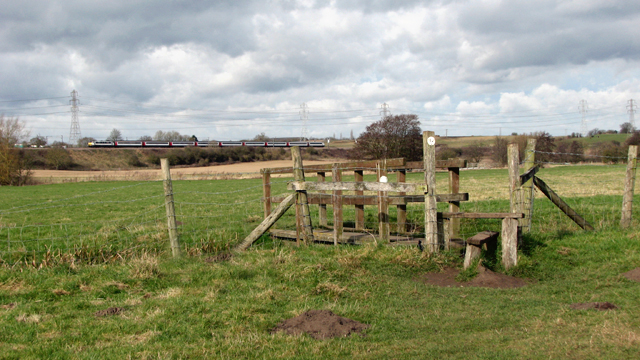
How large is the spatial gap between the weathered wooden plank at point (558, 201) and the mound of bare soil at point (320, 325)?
20.7ft

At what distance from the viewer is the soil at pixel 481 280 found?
689cm

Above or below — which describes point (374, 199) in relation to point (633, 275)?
above

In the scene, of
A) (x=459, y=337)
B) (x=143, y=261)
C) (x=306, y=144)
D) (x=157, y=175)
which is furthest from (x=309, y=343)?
(x=306, y=144)

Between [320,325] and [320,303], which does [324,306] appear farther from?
[320,325]

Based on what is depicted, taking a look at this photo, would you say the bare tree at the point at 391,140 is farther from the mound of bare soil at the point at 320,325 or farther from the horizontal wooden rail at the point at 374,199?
the mound of bare soil at the point at 320,325

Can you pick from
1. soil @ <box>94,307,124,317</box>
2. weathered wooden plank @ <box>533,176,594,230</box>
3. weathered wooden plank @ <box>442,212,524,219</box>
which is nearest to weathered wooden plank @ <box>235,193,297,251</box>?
weathered wooden plank @ <box>442,212,524,219</box>

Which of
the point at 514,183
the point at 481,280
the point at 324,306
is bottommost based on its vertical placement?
→ the point at 481,280

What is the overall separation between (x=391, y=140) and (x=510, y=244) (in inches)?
2139

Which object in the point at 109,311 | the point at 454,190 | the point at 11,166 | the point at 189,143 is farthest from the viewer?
the point at 189,143

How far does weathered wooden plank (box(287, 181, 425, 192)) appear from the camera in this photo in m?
8.18

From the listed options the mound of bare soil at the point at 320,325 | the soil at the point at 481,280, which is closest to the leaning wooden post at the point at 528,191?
the soil at the point at 481,280

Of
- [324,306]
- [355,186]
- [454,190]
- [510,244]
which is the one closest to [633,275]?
[510,244]

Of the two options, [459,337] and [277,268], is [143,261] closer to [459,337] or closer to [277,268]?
[277,268]

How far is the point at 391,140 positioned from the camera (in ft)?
201
